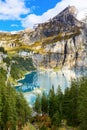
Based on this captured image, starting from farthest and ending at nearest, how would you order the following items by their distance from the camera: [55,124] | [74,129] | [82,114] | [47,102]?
[47,102] → [55,124] → [74,129] → [82,114]

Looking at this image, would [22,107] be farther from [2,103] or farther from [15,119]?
[2,103]

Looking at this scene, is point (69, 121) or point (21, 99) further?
point (21, 99)

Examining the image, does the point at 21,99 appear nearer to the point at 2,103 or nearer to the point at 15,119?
the point at 15,119

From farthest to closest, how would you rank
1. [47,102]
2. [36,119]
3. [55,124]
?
[47,102] → [36,119] → [55,124]

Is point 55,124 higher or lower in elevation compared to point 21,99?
lower

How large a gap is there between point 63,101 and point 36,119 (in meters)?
13.0

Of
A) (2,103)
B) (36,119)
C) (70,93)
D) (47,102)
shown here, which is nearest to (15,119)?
(2,103)

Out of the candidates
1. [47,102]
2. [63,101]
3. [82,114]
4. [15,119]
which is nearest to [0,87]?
[15,119]

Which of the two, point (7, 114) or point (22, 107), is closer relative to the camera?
point (7, 114)

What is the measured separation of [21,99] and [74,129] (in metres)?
23.8

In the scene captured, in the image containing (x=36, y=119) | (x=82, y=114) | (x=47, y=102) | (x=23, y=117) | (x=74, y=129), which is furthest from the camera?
(x=47, y=102)

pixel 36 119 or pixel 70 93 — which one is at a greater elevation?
pixel 70 93

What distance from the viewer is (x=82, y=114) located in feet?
253

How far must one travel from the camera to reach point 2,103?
79750mm
